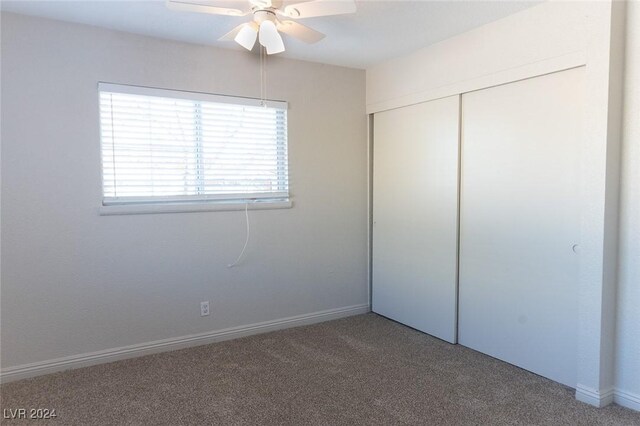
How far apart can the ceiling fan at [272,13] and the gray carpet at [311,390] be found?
2.08 metres

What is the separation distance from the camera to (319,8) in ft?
7.23

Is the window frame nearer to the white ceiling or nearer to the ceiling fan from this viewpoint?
the white ceiling

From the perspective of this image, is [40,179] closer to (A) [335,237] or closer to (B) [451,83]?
(A) [335,237]

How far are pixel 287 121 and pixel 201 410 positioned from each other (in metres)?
2.33

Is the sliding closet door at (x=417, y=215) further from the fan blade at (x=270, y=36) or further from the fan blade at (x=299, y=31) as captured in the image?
the fan blade at (x=270, y=36)

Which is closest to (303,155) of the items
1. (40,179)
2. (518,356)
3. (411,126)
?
(411,126)

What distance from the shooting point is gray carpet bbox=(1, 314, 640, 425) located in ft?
7.69

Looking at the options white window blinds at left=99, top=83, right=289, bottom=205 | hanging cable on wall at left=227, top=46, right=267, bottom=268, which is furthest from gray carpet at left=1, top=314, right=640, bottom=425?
white window blinds at left=99, top=83, right=289, bottom=205

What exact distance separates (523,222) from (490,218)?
258 millimetres

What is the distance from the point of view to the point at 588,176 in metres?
2.40

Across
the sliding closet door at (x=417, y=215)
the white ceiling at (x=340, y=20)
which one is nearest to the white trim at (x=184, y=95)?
the white ceiling at (x=340, y=20)

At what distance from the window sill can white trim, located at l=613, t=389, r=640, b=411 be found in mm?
2595

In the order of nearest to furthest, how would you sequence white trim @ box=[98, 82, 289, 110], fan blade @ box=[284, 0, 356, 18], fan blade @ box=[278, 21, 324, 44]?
fan blade @ box=[284, 0, 356, 18], fan blade @ box=[278, 21, 324, 44], white trim @ box=[98, 82, 289, 110]

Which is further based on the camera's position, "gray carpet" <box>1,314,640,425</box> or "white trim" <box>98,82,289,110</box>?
"white trim" <box>98,82,289,110</box>
